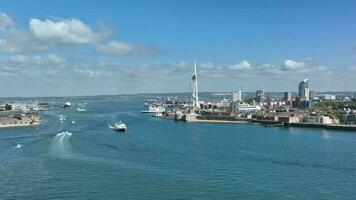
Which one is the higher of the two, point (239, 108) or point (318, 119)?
point (239, 108)

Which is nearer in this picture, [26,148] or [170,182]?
[170,182]

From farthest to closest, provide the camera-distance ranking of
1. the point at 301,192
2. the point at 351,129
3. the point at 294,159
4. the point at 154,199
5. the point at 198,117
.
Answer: the point at 198,117
the point at 351,129
the point at 294,159
the point at 301,192
the point at 154,199

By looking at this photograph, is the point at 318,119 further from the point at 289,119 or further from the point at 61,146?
the point at 61,146

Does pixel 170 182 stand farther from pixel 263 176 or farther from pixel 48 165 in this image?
pixel 48 165

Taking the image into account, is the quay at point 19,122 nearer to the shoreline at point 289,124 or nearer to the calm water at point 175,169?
the calm water at point 175,169

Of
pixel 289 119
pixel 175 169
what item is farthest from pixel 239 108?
pixel 175 169

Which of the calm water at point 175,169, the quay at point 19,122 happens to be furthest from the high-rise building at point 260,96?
the calm water at point 175,169

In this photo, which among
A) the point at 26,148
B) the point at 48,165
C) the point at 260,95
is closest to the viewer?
the point at 48,165

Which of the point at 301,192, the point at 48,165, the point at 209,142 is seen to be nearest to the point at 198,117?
the point at 209,142
